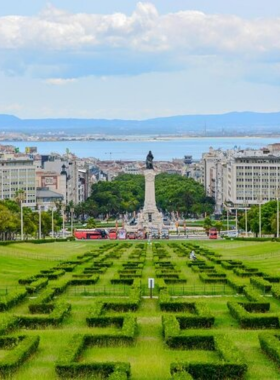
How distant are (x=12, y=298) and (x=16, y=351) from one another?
11025mm

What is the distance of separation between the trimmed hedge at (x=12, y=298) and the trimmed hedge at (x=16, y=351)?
772 cm

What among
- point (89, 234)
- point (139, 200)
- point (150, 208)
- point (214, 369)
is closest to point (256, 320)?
point (214, 369)

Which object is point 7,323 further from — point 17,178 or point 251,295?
point 17,178

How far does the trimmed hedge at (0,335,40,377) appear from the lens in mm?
23875

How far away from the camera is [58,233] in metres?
136

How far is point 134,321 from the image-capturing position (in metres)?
30.4

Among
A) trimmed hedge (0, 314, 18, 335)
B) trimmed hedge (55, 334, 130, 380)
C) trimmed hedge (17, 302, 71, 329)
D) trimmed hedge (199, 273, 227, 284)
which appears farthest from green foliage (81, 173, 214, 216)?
trimmed hedge (55, 334, 130, 380)

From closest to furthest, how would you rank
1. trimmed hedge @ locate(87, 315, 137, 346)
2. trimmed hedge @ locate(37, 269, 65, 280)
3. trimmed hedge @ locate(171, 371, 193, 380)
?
1. trimmed hedge @ locate(171, 371, 193, 380)
2. trimmed hedge @ locate(87, 315, 137, 346)
3. trimmed hedge @ locate(37, 269, 65, 280)

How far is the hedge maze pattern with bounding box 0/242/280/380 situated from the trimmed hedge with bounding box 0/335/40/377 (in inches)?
1.2

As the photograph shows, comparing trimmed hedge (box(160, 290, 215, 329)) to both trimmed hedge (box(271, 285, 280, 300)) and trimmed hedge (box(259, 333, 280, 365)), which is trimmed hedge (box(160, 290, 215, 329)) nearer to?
trimmed hedge (box(259, 333, 280, 365))

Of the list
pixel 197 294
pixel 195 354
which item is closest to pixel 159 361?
pixel 195 354

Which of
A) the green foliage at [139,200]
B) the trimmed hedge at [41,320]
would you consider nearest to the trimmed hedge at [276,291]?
the trimmed hedge at [41,320]

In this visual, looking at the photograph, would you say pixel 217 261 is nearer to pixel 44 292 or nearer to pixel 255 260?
pixel 255 260

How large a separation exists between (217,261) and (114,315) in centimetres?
3013
